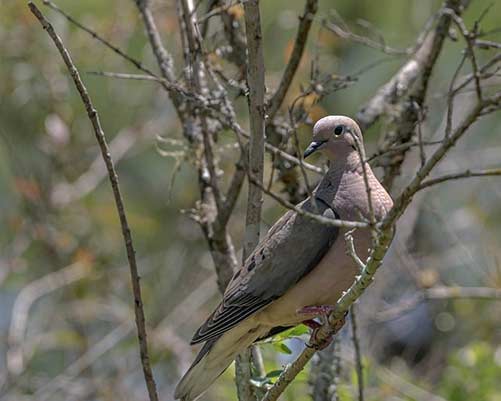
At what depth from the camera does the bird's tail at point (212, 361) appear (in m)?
3.54

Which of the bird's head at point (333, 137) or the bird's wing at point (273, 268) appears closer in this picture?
the bird's wing at point (273, 268)

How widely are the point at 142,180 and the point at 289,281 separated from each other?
189 inches

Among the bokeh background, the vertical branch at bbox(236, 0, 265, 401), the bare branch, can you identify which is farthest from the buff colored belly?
the bokeh background

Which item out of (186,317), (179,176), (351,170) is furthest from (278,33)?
(351,170)

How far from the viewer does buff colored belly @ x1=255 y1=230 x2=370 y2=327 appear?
3.29m

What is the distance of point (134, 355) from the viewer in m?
6.75

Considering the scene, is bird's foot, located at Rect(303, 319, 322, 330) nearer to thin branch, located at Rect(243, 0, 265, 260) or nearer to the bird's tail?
the bird's tail

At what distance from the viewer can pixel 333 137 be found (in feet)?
11.6

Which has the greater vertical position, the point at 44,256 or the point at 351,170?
the point at 44,256

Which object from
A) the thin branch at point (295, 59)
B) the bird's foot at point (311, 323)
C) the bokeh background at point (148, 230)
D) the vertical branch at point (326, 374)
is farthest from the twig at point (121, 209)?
the bokeh background at point (148, 230)

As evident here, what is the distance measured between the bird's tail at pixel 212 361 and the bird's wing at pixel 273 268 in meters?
0.08

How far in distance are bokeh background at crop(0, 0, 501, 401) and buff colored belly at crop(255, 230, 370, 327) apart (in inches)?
66.5

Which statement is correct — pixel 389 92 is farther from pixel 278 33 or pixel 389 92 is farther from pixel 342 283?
pixel 278 33

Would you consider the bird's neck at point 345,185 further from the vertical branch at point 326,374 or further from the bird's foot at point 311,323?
the vertical branch at point 326,374
